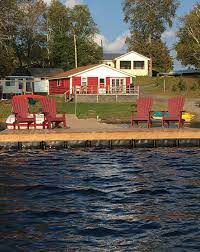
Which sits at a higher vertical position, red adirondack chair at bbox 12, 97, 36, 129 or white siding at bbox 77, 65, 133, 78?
white siding at bbox 77, 65, 133, 78

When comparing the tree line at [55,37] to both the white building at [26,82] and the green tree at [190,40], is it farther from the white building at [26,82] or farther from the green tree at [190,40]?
the green tree at [190,40]

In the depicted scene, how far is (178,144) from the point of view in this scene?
21.5m

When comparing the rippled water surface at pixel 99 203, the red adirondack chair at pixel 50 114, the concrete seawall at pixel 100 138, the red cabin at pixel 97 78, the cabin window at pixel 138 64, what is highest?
the cabin window at pixel 138 64

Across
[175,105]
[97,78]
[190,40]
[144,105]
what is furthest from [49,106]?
[190,40]

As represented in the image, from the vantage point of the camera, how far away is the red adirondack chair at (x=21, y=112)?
22.7 meters

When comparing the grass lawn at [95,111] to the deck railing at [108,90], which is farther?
the deck railing at [108,90]

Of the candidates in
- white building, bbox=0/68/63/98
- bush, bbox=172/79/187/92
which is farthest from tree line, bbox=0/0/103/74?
bush, bbox=172/79/187/92

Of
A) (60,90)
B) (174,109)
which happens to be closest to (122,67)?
(60,90)

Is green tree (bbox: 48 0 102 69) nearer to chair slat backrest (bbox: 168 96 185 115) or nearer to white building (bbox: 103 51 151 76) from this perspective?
white building (bbox: 103 51 151 76)

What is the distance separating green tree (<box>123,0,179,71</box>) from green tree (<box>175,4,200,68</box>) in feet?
33.8

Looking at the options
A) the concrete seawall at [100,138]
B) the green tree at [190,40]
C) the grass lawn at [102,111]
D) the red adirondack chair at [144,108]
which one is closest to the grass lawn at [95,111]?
the grass lawn at [102,111]

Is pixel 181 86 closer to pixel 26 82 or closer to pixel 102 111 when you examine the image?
pixel 26 82

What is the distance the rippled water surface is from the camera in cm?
839

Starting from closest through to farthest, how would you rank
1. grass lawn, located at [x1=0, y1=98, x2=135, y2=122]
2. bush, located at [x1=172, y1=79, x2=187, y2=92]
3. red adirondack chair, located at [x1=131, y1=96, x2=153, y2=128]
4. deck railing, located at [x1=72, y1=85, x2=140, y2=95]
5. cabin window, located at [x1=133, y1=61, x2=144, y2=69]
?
red adirondack chair, located at [x1=131, y1=96, x2=153, y2=128], grass lawn, located at [x1=0, y1=98, x2=135, y2=122], deck railing, located at [x1=72, y1=85, x2=140, y2=95], bush, located at [x1=172, y1=79, x2=187, y2=92], cabin window, located at [x1=133, y1=61, x2=144, y2=69]
